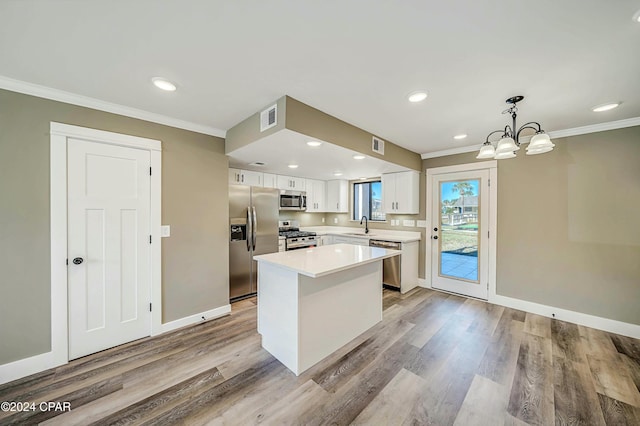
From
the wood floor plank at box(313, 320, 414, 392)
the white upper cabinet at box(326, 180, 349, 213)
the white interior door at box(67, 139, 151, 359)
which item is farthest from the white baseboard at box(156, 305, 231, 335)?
the white upper cabinet at box(326, 180, 349, 213)

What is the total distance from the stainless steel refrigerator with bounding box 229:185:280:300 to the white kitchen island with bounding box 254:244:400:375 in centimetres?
132

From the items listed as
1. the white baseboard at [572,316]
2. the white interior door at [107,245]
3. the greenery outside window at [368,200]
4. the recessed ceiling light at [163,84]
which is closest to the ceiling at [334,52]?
the recessed ceiling light at [163,84]

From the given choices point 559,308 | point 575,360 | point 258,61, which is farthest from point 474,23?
point 559,308

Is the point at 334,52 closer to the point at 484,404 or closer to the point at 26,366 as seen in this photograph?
the point at 484,404

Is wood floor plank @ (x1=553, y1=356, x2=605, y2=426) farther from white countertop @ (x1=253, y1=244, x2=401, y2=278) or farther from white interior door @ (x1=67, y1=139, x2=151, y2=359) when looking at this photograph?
white interior door @ (x1=67, y1=139, x2=151, y2=359)

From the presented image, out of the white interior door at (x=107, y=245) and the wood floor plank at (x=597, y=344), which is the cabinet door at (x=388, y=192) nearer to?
the wood floor plank at (x=597, y=344)

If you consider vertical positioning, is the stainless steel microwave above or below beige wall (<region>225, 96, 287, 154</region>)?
below

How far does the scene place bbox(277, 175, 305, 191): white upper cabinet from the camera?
15.5 ft

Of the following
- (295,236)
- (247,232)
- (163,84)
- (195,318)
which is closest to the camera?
Result: (163,84)

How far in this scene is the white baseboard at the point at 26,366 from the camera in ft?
6.26

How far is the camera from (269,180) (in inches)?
177

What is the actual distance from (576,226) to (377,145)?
275cm

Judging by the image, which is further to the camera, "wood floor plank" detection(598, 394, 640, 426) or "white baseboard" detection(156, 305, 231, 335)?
"white baseboard" detection(156, 305, 231, 335)

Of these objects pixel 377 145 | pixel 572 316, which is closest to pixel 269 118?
pixel 377 145
